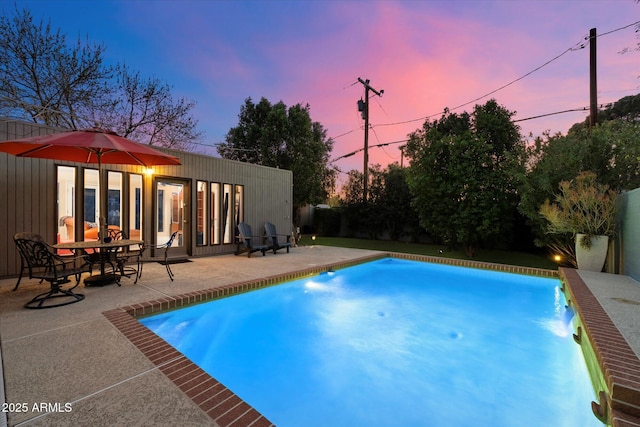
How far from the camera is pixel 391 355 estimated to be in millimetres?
3244

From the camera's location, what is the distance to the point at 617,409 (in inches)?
70.1

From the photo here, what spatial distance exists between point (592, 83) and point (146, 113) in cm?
1555

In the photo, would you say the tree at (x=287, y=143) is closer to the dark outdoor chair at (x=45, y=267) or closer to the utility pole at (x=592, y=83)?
the utility pole at (x=592, y=83)

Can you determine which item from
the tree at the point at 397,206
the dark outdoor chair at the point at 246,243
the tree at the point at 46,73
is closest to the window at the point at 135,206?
the dark outdoor chair at the point at 246,243

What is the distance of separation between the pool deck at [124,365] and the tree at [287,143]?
10.6m

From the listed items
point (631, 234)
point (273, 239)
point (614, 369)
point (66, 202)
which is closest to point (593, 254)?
point (631, 234)

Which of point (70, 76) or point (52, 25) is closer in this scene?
point (52, 25)

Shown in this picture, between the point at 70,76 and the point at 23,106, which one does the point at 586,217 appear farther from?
the point at 23,106

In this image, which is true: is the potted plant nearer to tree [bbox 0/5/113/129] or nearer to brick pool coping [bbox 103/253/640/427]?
brick pool coping [bbox 103/253/640/427]

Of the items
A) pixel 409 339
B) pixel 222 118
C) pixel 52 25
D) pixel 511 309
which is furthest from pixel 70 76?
pixel 511 309

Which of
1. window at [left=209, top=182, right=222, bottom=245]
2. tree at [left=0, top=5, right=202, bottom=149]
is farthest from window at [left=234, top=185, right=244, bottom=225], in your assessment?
tree at [left=0, top=5, right=202, bottom=149]

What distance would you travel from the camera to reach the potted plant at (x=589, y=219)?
207 inches

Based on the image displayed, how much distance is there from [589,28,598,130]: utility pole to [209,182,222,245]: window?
9990mm

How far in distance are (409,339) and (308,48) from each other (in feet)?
33.0
